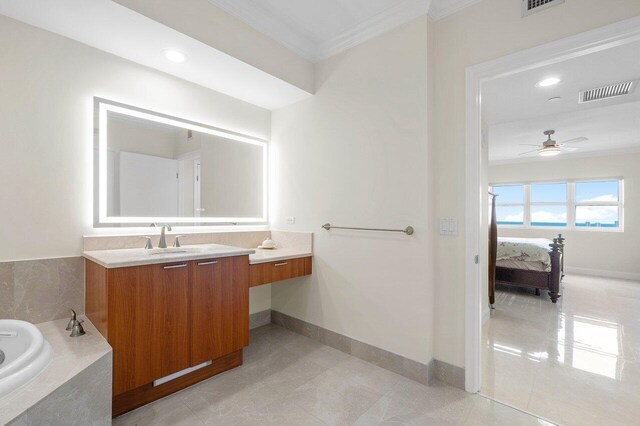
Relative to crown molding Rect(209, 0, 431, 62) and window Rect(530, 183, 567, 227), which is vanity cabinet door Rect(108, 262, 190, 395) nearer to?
crown molding Rect(209, 0, 431, 62)

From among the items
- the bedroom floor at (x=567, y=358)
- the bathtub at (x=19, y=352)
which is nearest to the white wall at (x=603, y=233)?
the bedroom floor at (x=567, y=358)

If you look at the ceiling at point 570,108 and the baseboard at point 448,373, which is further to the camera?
the ceiling at point 570,108

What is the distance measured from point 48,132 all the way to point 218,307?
1.55 meters

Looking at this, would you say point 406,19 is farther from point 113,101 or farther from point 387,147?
point 113,101

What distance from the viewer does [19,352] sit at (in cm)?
149

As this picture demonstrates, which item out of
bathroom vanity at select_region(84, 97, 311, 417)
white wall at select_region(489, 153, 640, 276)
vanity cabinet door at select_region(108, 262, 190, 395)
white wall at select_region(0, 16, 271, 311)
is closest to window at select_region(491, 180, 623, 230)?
white wall at select_region(489, 153, 640, 276)

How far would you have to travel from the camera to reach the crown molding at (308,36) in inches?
80.5

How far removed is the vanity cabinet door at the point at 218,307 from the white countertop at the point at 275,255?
16 cm

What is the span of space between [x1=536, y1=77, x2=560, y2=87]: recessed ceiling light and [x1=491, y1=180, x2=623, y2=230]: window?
3.14m

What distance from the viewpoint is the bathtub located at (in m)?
1.11

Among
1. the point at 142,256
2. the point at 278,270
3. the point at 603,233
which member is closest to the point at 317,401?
the point at 278,270

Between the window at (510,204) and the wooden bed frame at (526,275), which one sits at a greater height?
the window at (510,204)

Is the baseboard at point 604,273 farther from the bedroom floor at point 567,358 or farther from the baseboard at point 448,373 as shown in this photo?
the baseboard at point 448,373

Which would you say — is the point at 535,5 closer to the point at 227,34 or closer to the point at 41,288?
the point at 227,34
